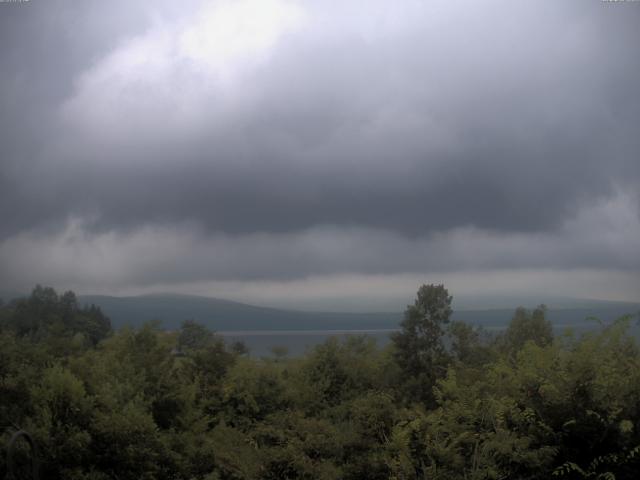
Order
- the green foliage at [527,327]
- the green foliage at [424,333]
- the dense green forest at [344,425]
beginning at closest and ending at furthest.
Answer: the dense green forest at [344,425]
the green foliage at [424,333]
the green foliage at [527,327]

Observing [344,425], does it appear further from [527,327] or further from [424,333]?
[527,327]

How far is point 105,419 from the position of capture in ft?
32.7

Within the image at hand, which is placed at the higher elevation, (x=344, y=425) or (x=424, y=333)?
(x=424, y=333)

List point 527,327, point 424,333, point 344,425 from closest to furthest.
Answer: point 344,425, point 424,333, point 527,327

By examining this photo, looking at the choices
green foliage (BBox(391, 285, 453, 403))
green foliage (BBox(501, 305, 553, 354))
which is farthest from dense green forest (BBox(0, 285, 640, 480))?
green foliage (BBox(501, 305, 553, 354))

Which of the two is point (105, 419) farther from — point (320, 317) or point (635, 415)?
point (320, 317)

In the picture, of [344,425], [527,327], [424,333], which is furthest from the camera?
[527,327]

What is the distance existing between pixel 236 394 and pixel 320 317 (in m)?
138

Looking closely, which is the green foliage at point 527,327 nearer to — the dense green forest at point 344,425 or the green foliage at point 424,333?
the green foliage at point 424,333

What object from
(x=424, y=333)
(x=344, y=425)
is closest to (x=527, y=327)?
(x=424, y=333)

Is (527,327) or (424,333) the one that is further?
(527,327)

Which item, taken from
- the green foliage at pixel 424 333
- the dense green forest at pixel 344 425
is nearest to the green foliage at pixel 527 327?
the green foliage at pixel 424 333

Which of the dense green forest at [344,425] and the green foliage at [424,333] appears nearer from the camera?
the dense green forest at [344,425]

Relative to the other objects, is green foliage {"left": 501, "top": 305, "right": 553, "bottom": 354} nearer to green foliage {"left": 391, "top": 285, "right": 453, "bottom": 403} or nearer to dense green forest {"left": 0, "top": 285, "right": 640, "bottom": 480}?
green foliage {"left": 391, "top": 285, "right": 453, "bottom": 403}
